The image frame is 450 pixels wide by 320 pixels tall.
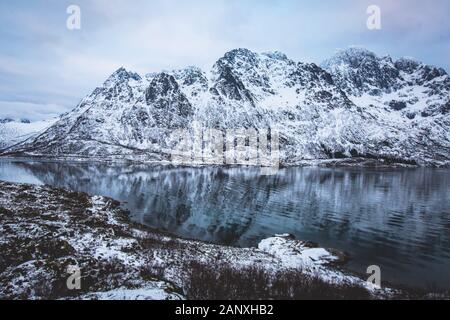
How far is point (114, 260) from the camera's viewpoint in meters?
29.7

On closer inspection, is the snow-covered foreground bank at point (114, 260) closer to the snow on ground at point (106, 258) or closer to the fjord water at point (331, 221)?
the snow on ground at point (106, 258)

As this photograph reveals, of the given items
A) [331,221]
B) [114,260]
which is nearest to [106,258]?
[114,260]

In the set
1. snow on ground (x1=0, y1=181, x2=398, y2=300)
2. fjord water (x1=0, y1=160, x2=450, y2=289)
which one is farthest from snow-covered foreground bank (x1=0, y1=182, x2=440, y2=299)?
fjord water (x1=0, y1=160, x2=450, y2=289)

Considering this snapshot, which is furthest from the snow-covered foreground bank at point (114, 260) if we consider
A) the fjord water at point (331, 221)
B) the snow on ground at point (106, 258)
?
the fjord water at point (331, 221)

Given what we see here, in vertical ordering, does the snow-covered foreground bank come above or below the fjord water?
above

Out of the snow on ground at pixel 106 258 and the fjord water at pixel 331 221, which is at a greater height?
the snow on ground at pixel 106 258

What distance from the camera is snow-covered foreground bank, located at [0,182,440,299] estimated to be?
77.8ft

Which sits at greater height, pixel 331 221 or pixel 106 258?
pixel 106 258

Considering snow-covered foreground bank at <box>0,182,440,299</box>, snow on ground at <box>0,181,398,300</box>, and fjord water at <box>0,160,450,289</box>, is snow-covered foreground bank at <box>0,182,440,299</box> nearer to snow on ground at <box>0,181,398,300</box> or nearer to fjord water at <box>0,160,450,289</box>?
snow on ground at <box>0,181,398,300</box>

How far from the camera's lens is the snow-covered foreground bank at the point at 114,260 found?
77.8 ft

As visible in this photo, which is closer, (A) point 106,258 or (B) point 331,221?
(A) point 106,258

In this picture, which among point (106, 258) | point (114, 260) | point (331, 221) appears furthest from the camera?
point (331, 221)

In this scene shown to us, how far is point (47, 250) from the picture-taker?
30.9 meters

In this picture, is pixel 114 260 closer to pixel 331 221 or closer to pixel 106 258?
pixel 106 258
